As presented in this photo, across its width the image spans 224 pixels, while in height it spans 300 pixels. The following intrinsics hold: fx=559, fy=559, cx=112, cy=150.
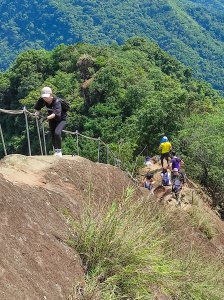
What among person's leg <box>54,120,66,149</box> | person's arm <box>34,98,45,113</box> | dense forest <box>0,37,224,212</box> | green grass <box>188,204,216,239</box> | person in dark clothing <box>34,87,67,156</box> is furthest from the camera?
dense forest <box>0,37,224,212</box>

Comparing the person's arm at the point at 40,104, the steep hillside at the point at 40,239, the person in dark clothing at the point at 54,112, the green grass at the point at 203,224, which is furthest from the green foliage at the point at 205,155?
the steep hillside at the point at 40,239

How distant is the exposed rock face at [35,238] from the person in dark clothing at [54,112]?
1.83 meters

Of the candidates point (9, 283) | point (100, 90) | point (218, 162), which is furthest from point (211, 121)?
point (9, 283)

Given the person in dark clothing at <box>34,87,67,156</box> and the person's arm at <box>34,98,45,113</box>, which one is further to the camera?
the person's arm at <box>34,98,45,113</box>

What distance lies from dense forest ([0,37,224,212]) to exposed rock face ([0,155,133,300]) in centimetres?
1471

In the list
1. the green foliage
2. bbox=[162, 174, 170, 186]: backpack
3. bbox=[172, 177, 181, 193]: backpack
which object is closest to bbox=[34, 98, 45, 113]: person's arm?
bbox=[172, 177, 181, 193]: backpack

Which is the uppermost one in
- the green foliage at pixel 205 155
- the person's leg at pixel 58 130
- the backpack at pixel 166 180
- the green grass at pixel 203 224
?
the person's leg at pixel 58 130

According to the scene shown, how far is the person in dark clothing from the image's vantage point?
30.8 feet

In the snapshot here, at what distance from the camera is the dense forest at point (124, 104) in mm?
28750

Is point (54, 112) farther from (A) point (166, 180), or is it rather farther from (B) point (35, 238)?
(A) point (166, 180)

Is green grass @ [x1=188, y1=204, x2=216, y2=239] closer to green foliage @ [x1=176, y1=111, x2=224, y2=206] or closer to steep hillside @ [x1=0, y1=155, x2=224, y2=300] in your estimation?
steep hillside @ [x1=0, y1=155, x2=224, y2=300]

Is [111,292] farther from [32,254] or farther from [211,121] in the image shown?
[211,121]

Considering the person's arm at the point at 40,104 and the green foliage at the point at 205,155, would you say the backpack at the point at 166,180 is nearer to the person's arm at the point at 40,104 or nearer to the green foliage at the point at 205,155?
the green foliage at the point at 205,155

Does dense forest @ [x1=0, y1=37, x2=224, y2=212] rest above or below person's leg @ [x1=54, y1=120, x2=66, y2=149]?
below
